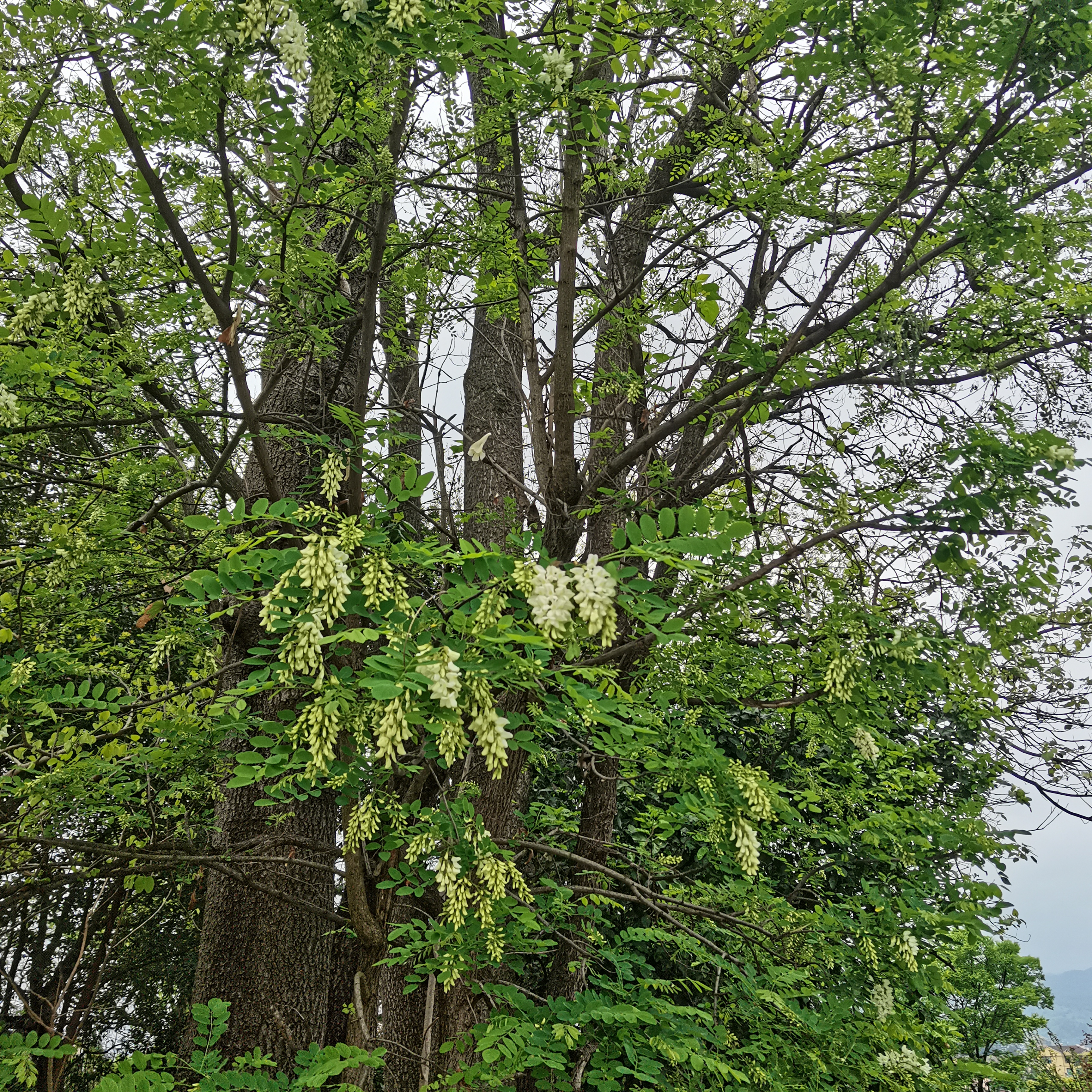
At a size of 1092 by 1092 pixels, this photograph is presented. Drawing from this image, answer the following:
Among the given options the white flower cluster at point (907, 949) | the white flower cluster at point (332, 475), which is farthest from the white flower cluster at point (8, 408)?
the white flower cluster at point (907, 949)

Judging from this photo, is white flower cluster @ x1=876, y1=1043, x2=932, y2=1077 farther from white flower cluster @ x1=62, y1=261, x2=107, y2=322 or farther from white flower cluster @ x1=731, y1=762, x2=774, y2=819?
white flower cluster @ x1=62, y1=261, x2=107, y2=322

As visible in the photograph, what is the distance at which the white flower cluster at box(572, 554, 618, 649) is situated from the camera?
2012mm

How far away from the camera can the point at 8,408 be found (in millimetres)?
3318

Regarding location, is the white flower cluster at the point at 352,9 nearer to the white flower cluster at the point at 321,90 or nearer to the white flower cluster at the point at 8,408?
the white flower cluster at the point at 321,90

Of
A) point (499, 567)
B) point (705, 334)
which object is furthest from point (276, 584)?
point (705, 334)

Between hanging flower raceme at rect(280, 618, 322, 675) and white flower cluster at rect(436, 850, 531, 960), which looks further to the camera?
white flower cluster at rect(436, 850, 531, 960)

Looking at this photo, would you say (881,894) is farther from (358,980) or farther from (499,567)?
(499,567)

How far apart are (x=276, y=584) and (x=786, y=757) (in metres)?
3.23

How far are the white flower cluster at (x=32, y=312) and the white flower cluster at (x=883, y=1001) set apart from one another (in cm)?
459

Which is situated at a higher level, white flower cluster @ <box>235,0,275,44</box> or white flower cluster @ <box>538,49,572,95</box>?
white flower cluster @ <box>538,49,572,95</box>

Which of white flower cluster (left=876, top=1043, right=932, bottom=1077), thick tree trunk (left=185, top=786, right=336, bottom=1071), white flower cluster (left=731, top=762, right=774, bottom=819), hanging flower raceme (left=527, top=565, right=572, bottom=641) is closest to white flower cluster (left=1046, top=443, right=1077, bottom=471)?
white flower cluster (left=731, top=762, right=774, bottom=819)

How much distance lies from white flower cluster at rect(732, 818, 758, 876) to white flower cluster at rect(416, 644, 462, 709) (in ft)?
5.40

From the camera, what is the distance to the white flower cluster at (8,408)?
A: 330 cm

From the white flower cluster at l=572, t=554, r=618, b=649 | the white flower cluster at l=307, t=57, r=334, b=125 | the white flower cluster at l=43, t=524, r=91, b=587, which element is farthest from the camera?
the white flower cluster at l=43, t=524, r=91, b=587
